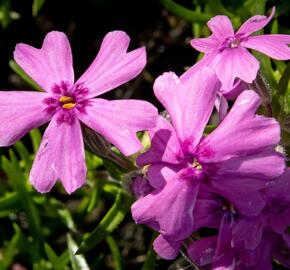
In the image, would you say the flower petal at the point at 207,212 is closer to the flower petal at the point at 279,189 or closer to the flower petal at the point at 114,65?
the flower petal at the point at 279,189

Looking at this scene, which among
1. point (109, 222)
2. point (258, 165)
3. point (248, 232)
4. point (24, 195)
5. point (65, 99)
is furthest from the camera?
point (24, 195)

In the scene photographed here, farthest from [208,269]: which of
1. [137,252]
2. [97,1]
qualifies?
[97,1]

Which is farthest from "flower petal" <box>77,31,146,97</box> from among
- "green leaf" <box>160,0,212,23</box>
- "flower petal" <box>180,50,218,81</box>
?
"green leaf" <box>160,0,212,23</box>

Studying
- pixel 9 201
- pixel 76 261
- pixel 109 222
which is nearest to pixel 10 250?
pixel 9 201

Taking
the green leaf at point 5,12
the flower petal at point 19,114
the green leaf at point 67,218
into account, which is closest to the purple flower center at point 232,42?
the flower petal at point 19,114

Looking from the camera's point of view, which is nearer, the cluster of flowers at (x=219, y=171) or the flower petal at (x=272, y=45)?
the cluster of flowers at (x=219, y=171)

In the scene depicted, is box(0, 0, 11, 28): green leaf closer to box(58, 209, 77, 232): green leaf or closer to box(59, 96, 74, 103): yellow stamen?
box(58, 209, 77, 232): green leaf

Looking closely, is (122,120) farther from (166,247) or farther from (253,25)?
(253,25)
